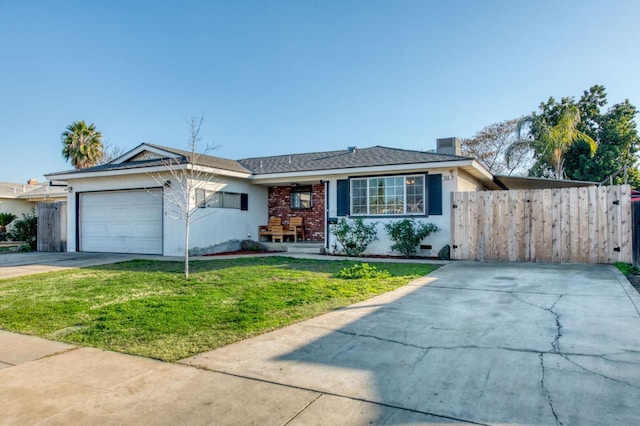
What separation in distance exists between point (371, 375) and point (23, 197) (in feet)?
103

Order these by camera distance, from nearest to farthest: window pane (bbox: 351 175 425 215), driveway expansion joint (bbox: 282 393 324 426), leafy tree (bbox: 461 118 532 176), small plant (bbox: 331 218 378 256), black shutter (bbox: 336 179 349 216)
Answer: driveway expansion joint (bbox: 282 393 324 426)
window pane (bbox: 351 175 425 215)
small plant (bbox: 331 218 378 256)
black shutter (bbox: 336 179 349 216)
leafy tree (bbox: 461 118 532 176)

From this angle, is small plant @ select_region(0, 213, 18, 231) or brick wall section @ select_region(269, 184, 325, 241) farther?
small plant @ select_region(0, 213, 18, 231)

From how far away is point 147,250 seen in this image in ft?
49.4

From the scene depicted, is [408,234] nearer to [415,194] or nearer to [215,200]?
[415,194]

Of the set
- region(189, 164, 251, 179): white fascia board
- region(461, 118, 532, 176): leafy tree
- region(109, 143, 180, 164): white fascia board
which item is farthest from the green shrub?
region(461, 118, 532, 176): leafy tree

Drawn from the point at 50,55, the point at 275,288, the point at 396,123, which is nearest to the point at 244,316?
the point at 275,288

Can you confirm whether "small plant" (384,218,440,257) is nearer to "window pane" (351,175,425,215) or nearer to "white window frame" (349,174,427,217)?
"white window frame" (349,174,427,217)

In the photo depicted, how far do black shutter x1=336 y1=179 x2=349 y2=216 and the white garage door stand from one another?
650cm

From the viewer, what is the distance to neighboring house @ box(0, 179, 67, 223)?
2608cm

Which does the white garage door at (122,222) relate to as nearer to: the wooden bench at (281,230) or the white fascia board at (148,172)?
the white fascia board at (148,172)

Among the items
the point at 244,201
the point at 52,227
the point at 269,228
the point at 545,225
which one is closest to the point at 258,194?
the point at 244,201

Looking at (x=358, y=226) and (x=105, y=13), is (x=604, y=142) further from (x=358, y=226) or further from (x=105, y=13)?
(x=105, y=13)

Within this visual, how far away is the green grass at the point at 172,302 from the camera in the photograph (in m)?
4.49

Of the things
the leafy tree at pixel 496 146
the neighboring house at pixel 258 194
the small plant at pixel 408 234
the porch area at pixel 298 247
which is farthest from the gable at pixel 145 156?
the leafy tree at pixel 496 146
